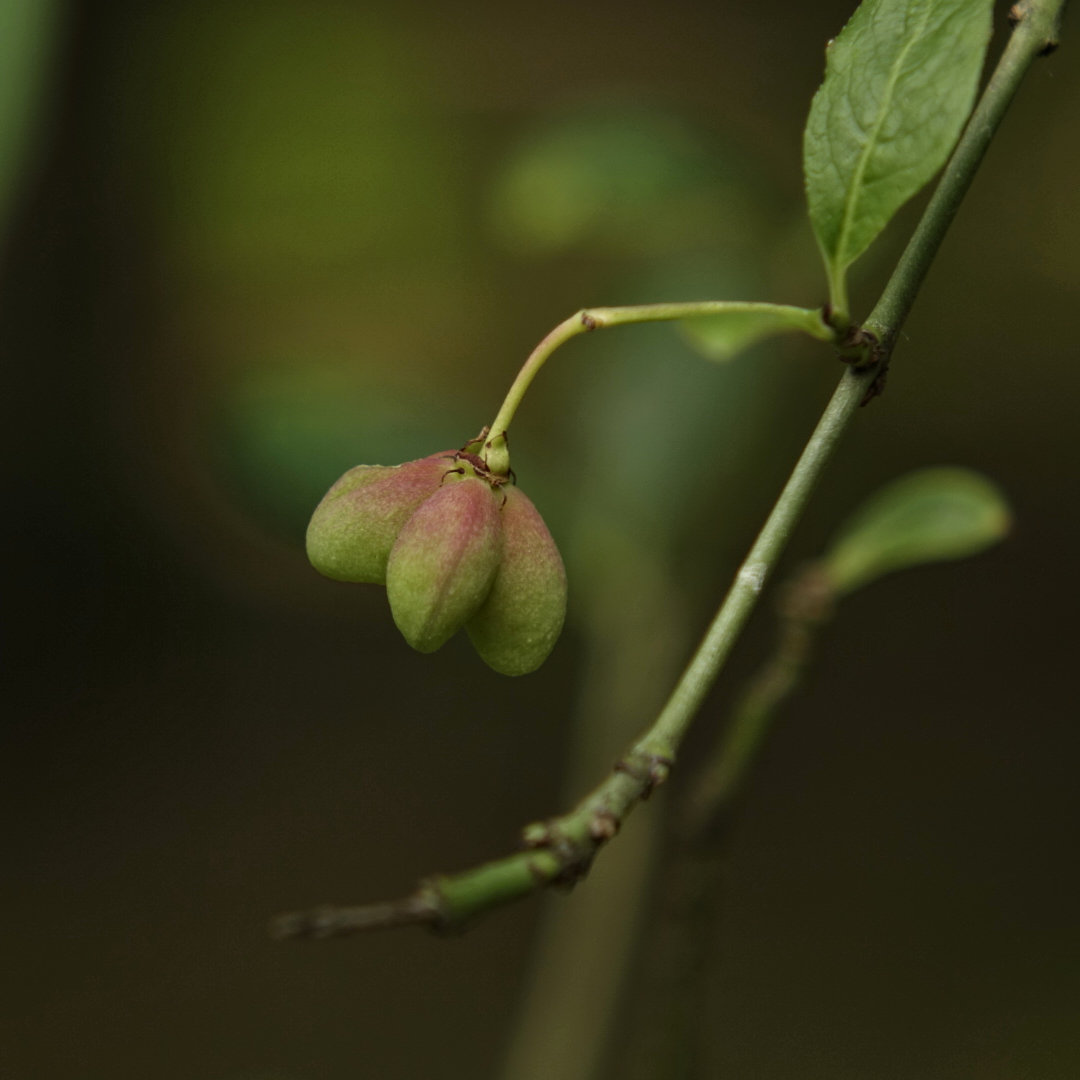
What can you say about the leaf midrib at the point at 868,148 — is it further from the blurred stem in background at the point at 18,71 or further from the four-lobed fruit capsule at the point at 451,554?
the blurred stem in background at the point at 18,71

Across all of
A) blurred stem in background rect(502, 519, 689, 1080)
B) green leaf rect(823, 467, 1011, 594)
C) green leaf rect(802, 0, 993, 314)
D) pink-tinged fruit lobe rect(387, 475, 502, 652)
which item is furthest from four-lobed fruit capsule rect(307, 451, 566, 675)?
blurred stem in background rect(502, 519, 689, 1080)

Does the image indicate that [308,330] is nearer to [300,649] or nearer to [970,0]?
[300,649]

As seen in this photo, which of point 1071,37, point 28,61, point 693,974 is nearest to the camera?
point 28,61

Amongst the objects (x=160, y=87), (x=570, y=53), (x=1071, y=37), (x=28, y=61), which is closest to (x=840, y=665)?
(x=1071, y=37)

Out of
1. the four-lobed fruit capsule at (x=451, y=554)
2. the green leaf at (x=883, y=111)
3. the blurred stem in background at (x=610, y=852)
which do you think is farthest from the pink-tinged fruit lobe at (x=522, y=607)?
the blurred stem in background at (x=610, y=852)

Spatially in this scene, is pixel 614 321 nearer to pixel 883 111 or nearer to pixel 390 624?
pixel 883 111

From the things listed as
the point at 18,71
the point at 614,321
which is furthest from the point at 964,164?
the point at 18,71
